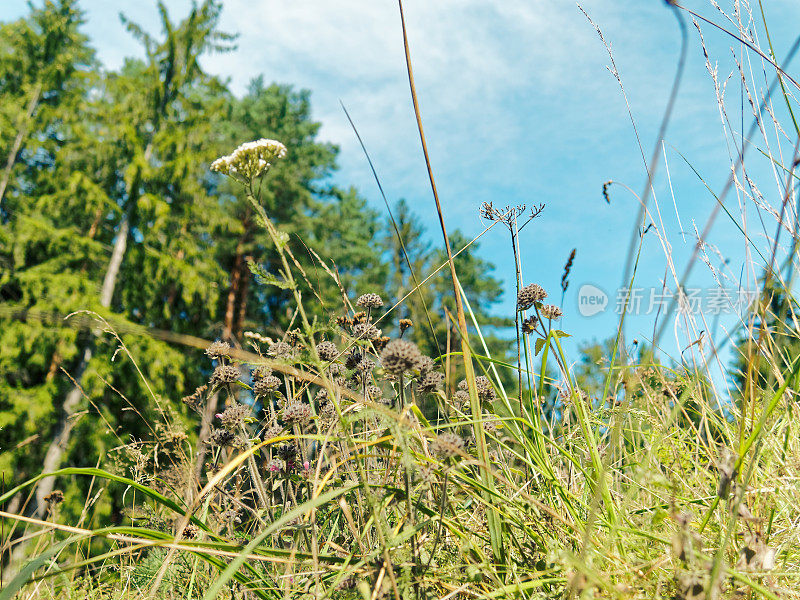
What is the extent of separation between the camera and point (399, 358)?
863 mm

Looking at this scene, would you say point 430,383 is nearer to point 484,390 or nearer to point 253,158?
point 484,390

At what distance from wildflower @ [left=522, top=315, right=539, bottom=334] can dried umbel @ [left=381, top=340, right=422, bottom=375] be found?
524 mm

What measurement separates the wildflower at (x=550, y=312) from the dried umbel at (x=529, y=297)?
11 cm

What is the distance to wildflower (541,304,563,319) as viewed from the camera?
1.38m

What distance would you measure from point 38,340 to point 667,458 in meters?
11.3

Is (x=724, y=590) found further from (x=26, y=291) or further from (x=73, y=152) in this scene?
(x=73, y=152)

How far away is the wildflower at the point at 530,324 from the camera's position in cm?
133

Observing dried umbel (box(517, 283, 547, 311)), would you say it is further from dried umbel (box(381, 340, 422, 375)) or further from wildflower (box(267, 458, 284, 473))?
wildflower (box(267, 458, 284, 473))

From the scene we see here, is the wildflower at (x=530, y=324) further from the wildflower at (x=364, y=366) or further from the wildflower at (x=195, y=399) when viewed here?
the wildflower at (x=195, y=399)

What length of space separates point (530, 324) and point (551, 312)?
10cm

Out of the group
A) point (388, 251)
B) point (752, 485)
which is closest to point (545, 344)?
point (752, 485)

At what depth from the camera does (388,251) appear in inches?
827

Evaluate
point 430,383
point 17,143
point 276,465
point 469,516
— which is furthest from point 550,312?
point 17,143

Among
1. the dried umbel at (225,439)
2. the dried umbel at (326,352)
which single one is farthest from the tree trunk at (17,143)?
the dried umbel at (326,352)
